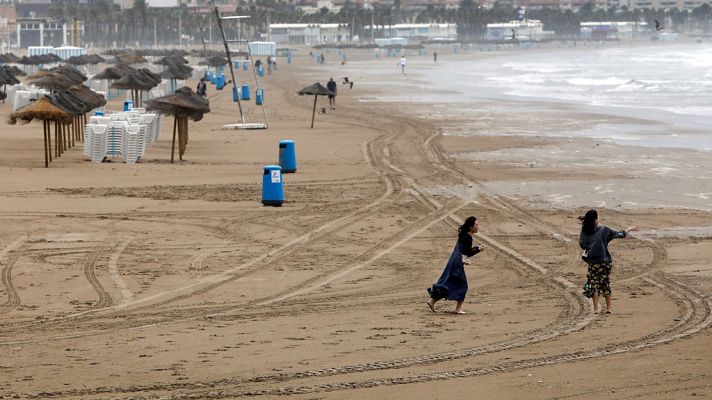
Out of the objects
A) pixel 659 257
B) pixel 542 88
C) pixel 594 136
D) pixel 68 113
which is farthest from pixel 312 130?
pixel 542 88

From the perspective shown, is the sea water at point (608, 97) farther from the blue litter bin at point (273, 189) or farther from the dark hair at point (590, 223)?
the dark hair at point (590, 223)

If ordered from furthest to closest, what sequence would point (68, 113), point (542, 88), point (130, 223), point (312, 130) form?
point (542, 88) < point (312, 130) < point (68, 113) < point (130, 223)

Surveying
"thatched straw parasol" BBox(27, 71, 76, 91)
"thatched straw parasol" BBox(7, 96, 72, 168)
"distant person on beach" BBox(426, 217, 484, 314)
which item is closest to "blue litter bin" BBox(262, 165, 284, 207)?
"thatched straw parasol" BBox(7, 96, 72, 168)

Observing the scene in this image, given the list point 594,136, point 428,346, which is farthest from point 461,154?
point 428,346

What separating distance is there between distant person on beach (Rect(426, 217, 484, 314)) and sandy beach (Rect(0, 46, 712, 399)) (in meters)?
0.18

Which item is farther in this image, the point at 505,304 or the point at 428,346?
the point at 505,304

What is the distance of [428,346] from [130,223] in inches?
360

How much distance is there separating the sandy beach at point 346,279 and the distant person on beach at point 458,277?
7.1 inches

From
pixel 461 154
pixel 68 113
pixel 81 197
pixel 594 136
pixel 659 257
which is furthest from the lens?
pixel 594 136

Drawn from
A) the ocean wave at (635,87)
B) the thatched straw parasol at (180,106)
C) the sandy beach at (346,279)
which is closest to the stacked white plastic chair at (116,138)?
the sandy beach at (346,279)

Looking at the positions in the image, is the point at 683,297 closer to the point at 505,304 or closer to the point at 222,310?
the point at 505,304

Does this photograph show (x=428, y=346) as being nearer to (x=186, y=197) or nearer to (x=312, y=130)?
(x=186, y=197)

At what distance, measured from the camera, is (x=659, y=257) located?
17.2 m

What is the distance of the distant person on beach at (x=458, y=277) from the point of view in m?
13.3
